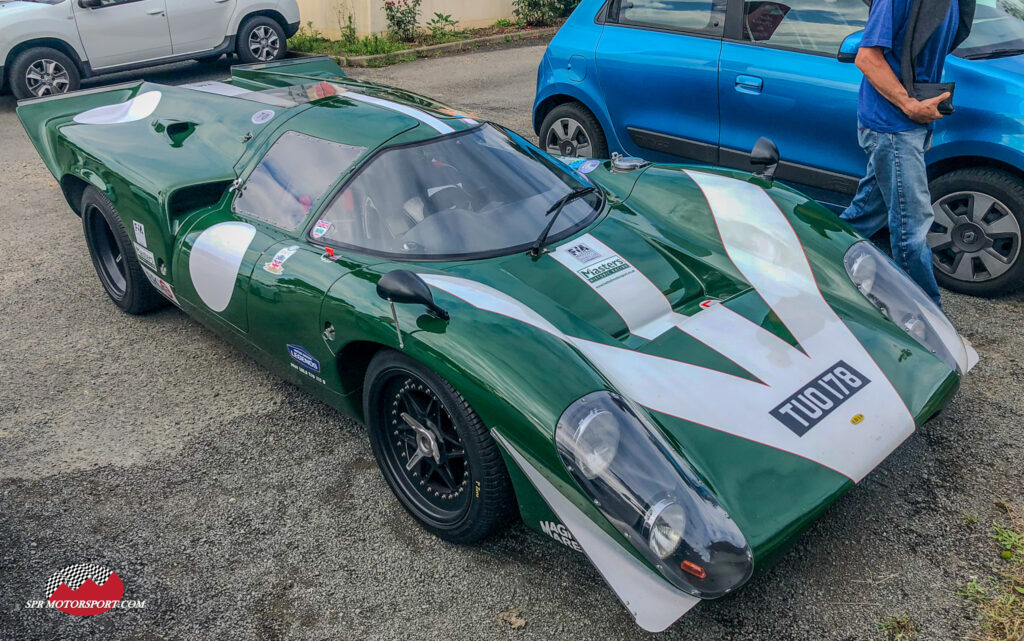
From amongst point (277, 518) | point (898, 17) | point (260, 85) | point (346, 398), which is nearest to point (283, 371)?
point (346, 398)

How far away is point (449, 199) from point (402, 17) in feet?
29.6

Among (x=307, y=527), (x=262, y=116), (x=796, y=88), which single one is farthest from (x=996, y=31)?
(x=307, y=527)

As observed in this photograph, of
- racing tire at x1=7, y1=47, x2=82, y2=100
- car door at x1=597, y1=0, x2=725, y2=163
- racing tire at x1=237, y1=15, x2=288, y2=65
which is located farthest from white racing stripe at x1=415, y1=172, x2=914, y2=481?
racing tire at x1=237, y1=15, x2=288, y2=65

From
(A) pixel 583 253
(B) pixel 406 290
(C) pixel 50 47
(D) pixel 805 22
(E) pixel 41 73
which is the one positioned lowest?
(E) pixel 41 73

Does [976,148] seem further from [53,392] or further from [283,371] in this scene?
[53,392]

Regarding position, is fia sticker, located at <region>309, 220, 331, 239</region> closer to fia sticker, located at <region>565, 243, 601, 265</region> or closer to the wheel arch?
fia sticker, located at <region>565, 243, 601, 265</region>

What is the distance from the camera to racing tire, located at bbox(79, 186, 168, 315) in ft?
13.9

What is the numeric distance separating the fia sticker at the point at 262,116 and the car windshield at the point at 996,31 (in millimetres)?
3486

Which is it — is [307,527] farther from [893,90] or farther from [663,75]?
[663,75]

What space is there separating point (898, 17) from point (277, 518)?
3.41 meters

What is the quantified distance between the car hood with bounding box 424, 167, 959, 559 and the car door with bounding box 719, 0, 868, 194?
1197mm

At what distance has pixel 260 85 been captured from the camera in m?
4.44

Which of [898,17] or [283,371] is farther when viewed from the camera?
[898,17]

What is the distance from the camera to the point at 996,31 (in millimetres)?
4535
